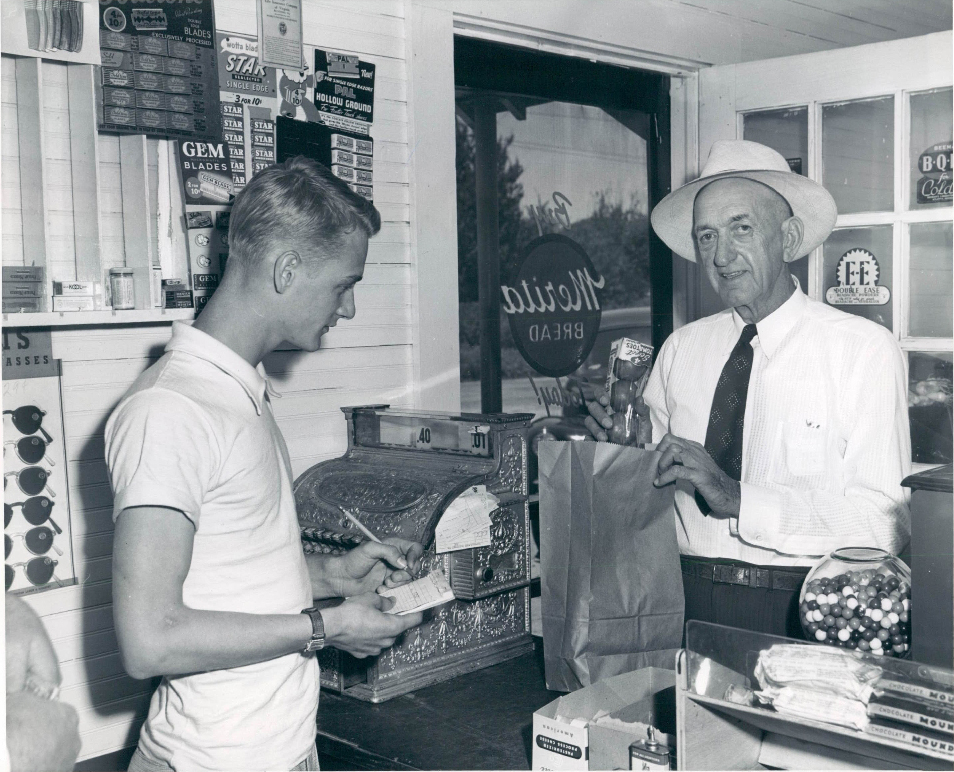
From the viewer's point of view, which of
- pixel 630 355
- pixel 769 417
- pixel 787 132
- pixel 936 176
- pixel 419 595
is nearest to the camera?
pixel 419 595

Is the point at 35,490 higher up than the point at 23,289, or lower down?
lower down

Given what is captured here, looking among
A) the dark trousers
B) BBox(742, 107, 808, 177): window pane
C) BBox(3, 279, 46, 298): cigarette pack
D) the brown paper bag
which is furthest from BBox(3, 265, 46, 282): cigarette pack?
BBox(742, 107, 808, 177): window pane

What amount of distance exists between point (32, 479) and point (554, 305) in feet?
6.75

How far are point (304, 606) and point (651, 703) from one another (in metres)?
0.67

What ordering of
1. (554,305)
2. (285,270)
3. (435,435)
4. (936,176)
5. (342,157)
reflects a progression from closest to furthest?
1. (285,270)
2. (435,435)
3. (342,157)
4. (936,176)
5. (554,305)

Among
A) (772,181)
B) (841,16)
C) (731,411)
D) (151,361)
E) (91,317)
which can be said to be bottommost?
(731,411)

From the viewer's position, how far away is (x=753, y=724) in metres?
1.52

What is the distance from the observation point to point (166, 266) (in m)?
2.39

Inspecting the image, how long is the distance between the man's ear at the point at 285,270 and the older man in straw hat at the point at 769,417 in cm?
82

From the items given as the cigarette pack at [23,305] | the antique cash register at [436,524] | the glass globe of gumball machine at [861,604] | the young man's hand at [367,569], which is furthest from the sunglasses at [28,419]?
the glass globe of gumball machine at [861,604]

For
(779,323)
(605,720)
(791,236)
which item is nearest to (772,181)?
(791,236)

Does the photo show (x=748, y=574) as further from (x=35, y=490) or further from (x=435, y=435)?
(x=35, y=490)

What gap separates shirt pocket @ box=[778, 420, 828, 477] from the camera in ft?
7.45

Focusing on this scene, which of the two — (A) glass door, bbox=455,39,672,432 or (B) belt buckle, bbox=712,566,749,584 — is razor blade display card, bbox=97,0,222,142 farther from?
(B) belt buckle, bbox=712,566,749,584
